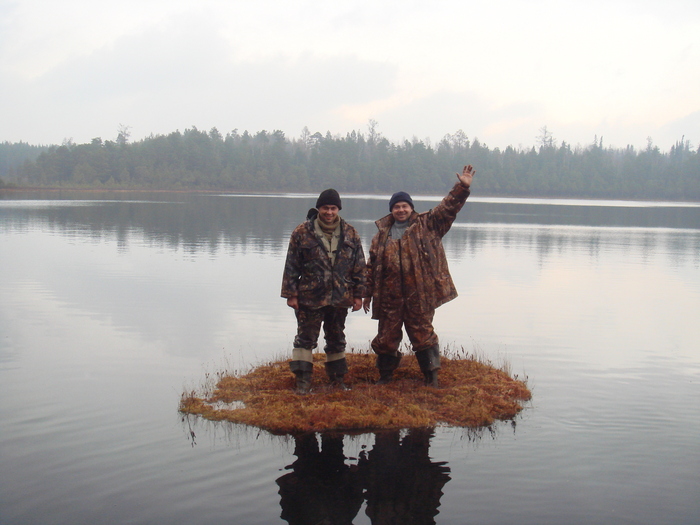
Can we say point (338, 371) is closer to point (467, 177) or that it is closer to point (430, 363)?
point (430, 363)

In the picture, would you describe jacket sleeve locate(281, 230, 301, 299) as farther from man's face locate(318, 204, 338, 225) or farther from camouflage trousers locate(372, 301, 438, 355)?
camouflage trousers locate(372, 301, 438, 355)

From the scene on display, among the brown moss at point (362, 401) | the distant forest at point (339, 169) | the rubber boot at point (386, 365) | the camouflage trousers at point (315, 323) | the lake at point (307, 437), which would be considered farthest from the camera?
the distant forest at point (339, 169)

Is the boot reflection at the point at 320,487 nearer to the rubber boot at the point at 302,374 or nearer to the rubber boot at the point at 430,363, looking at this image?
the rubber boot at the point at 302,374

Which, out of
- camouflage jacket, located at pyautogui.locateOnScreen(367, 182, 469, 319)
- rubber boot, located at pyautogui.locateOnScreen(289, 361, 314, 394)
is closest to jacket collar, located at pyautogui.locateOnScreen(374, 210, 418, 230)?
camouflage jacket, located at pyautogui.locateOnScreen(367, 182, 469, 319)

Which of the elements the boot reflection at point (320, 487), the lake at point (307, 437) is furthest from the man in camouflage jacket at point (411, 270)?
the boot reflection at point (320, 487)

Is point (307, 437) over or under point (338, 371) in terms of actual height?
under

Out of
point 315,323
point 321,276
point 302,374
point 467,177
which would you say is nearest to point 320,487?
point 302,374

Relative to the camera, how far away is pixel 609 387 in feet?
27.8

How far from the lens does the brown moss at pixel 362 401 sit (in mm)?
6398

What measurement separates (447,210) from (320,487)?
302 cm

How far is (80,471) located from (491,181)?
13936 centimetres

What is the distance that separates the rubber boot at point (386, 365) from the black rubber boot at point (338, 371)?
40cm

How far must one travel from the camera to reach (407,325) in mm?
7094

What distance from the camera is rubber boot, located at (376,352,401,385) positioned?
737cm
